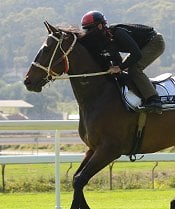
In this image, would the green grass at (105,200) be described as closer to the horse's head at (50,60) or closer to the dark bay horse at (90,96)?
the dark bay horse at (90,96)

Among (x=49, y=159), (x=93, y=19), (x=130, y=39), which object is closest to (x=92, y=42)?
(x=93, y=19)

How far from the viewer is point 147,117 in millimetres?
8188

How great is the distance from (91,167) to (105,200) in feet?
9.67

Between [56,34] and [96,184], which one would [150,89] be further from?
[96,184]

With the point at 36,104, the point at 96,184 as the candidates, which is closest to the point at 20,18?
the point at 36,104

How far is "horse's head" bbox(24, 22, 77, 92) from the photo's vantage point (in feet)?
26.2

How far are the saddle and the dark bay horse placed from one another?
0.28ft

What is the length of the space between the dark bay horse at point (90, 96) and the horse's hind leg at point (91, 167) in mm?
11

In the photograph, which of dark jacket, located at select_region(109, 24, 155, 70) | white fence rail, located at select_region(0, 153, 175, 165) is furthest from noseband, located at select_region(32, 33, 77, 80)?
white fence rail, located at select_region(0, 153, 175, 165)

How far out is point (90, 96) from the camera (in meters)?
8.05

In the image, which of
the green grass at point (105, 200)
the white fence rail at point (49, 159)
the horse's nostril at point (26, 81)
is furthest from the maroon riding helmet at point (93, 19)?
the white fence rail at point (49, 159)

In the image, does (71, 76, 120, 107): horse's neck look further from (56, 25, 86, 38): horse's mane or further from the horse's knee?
the horse's knee

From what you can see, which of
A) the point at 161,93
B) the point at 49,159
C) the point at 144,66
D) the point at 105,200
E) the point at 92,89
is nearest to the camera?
the point at 92,89

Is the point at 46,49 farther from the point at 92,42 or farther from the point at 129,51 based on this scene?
the point at 129,51
